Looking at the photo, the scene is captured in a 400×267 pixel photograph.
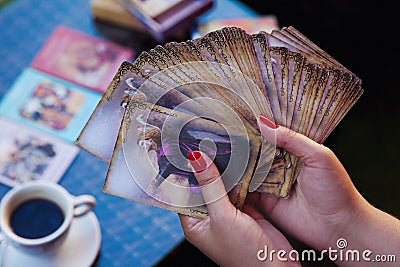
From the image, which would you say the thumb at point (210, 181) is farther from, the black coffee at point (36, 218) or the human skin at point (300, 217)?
the black coffee at point (36, 218)

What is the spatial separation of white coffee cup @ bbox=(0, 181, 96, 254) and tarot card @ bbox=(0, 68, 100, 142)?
0.20 m

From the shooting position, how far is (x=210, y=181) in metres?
0.95

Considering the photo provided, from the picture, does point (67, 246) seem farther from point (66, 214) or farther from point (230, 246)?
point (230, 246)

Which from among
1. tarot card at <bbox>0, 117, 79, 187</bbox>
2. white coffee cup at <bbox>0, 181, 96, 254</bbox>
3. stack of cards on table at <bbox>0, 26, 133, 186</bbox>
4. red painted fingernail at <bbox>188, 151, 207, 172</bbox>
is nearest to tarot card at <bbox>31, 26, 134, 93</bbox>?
stack of cards on table at <bbox>0, 26, 133, 186</bbox>

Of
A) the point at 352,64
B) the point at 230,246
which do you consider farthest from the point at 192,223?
the point at 352,64

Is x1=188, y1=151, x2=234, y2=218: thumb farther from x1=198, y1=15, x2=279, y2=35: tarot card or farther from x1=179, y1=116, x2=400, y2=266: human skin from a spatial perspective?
x1=198, y1=15, x2=279, y2=35: tarot card

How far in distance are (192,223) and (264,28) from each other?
61 cm

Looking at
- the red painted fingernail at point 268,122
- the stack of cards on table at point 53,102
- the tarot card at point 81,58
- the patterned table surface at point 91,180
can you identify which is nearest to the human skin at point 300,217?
the red painted fingernail at point 268,122

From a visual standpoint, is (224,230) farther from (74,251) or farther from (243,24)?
(243,24)

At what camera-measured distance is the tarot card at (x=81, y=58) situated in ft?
4.39

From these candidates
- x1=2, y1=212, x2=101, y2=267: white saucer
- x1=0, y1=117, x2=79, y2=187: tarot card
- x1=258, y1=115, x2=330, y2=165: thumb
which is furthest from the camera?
x1=0, y1=117, x2=79, y2=187: tarot card

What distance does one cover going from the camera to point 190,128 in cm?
94

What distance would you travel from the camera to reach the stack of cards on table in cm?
121

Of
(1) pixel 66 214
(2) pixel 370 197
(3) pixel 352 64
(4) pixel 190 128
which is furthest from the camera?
(3) pixel 352 64
